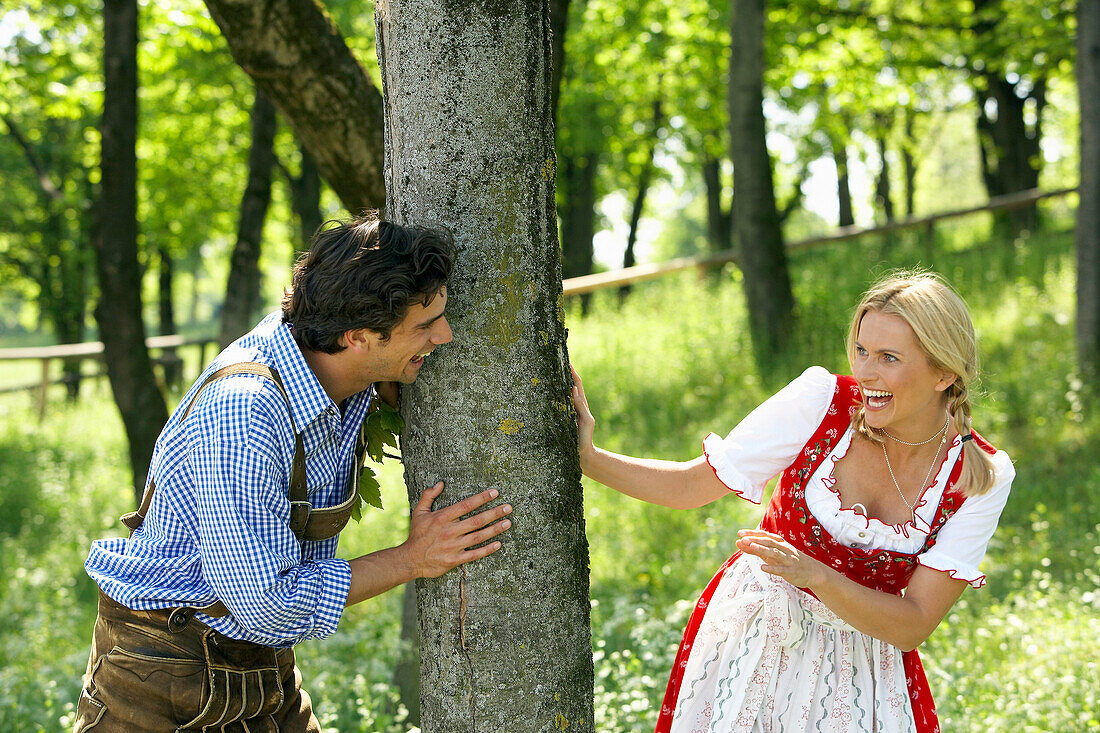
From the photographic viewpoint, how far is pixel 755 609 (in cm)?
269

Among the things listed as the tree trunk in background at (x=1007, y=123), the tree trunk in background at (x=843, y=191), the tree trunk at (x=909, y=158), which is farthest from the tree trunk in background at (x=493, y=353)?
the tree trunk in background at (x=843, y=191)

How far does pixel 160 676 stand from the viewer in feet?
7.36

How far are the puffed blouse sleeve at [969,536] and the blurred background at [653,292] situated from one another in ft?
1.60

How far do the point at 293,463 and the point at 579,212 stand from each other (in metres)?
19.0

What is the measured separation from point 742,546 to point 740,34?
822 centimetres

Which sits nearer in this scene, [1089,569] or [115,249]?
[1089,569]

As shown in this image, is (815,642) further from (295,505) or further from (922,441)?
(295,505)

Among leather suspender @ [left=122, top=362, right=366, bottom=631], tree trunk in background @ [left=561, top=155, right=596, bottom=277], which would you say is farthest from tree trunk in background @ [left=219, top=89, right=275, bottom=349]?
tree trunk in background @ [left=561, top=155, right=596, bottom=277]

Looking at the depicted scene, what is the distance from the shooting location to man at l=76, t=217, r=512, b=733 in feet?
6.70

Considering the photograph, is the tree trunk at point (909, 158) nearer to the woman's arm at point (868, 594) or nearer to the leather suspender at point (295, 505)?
the woman's arm at point (868, 594)

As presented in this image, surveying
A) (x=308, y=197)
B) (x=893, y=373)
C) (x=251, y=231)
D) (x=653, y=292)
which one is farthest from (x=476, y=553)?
(x=308, y=197)

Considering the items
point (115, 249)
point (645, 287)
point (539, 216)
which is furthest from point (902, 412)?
point (645, 287)

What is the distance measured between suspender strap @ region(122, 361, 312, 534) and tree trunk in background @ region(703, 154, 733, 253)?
18757 millimetres

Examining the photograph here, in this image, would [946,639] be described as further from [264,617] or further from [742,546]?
[264,617]
